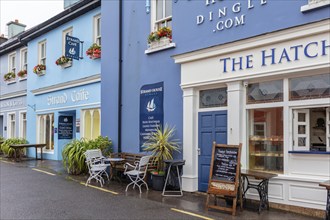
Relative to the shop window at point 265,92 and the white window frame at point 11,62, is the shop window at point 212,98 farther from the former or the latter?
the white window frame at point 11,62

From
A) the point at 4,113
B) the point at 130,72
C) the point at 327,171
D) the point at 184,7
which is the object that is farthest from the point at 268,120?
the point at 4,113

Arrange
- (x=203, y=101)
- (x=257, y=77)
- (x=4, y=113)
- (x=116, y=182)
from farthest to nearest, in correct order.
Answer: (x=4, y=113), (x=116, y=182), (x=203, y=101), (x=257, y=77)

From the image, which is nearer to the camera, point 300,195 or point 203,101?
point 300,195

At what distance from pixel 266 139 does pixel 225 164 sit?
3.69 feet

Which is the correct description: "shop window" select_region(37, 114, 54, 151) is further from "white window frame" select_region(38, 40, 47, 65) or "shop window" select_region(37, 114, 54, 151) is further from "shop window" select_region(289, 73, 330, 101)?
"shop window" select_region(289, 73, 330, 101)

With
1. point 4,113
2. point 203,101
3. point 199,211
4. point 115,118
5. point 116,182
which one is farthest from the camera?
point 4,113

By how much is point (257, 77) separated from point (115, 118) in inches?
200

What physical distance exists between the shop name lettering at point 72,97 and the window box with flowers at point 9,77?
14.8ft

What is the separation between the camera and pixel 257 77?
7.11 metres

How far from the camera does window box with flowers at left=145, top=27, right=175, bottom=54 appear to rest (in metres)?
9.12

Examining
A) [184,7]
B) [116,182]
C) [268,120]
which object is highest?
[184,7]

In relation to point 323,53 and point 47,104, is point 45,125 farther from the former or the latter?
point 323,53

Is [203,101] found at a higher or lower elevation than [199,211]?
higher

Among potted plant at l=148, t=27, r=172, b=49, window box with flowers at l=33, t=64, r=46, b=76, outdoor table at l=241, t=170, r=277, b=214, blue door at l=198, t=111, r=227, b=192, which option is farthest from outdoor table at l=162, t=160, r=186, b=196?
window box with flowers at l=33, t=64, r=46, b=76
